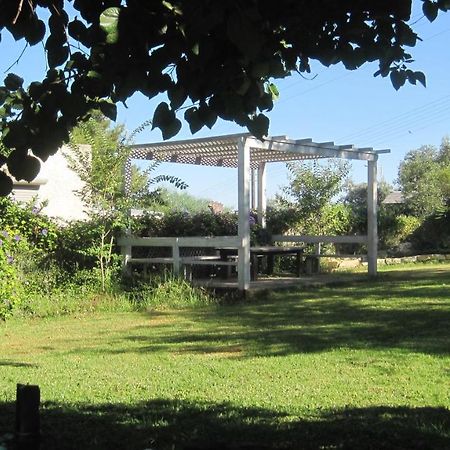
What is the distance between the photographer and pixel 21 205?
12914mm

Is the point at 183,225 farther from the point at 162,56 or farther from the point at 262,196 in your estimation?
the point at 162,56

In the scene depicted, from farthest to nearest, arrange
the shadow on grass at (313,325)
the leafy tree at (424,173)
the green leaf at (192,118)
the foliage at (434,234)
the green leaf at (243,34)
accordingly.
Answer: the leafy tree at (424,173) < the foliage at (434,234) < the shadow on grass at (313,325) < the green leaf at (192,118) < the green leaf at (243,34)

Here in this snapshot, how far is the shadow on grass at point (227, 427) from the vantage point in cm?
426

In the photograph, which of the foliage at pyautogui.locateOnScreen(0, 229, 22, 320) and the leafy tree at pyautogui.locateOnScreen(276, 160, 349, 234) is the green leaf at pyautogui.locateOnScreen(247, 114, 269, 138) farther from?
the leafy tree at pyautogui.locateOnScreen(276, 160, 349, 234)

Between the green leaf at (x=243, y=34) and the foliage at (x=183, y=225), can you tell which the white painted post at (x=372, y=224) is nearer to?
the foliage at (x=183, y=225)

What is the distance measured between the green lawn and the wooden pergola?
2.42 m

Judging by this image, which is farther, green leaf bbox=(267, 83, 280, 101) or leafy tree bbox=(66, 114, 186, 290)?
leafy tree bbox=(66, 114, 186, 290)

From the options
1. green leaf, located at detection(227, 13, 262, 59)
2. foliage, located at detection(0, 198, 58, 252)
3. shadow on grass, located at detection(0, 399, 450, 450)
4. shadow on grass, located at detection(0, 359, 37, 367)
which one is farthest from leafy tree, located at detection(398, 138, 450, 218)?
green leaf, located at detection(227, 13, 262, 59)

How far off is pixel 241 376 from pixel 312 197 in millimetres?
12957

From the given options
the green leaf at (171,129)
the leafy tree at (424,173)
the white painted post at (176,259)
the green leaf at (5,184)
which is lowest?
the white painted post at (176,259)

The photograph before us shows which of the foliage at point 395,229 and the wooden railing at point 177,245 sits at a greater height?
the foliage at point 395,229

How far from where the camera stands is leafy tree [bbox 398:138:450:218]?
43.1 meters

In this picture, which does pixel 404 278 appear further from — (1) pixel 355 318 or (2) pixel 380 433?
(2) pixel 380 433

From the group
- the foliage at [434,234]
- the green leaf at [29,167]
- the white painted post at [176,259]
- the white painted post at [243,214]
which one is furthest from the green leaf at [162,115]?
the foliage at [434,234]
